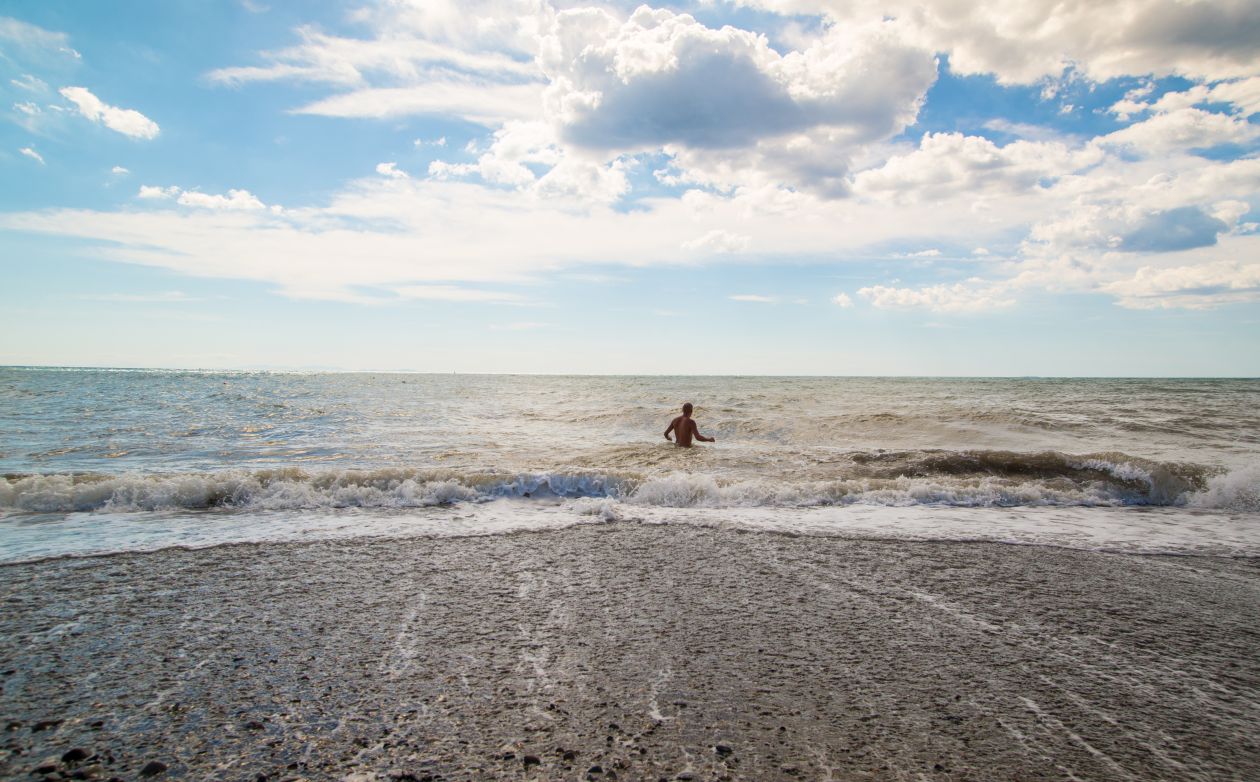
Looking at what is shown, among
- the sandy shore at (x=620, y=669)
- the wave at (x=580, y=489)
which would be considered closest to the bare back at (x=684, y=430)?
the wave at (x=580, y=489)

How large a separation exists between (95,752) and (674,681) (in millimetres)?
2746

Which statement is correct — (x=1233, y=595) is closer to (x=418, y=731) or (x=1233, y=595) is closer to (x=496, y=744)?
(x=496, y=744)

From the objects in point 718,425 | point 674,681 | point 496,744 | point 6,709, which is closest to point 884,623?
point 674,681

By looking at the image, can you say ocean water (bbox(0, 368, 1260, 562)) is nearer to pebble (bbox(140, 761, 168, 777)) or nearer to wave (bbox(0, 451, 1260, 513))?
wave (bbox(0, 451, 1260, 513))

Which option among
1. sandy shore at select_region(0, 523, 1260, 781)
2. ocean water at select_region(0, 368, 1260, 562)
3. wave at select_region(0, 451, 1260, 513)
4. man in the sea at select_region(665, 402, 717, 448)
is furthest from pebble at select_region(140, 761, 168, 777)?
man in the sea at select_region(665, 402, 717, 448)

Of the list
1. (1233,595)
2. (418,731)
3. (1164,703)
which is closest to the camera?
(418,731)

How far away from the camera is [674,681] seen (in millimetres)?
3434

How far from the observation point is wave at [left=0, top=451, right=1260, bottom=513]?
854cm

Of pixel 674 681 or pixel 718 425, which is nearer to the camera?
pixel 674 681

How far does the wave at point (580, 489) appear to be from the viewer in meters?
8.54

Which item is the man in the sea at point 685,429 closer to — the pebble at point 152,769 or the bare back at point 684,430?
the bare back at point 684,430

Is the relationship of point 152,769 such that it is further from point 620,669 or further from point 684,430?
point 684,430

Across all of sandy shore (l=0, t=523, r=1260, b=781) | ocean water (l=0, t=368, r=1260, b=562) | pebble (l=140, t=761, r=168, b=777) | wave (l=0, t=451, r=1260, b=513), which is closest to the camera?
pebble (l=140, t=761, r=168, b=777)

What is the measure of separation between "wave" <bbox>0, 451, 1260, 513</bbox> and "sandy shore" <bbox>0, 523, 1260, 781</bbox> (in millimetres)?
3020
